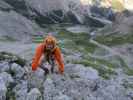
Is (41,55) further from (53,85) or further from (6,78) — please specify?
(6,78)

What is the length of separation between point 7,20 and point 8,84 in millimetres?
108227

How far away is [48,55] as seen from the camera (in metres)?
30.0

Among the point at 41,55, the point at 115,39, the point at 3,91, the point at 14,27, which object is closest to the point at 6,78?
the point at 3,91

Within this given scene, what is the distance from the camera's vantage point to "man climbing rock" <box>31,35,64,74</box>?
2825 centimetres

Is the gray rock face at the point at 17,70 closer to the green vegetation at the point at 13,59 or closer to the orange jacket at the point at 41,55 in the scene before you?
the green vegetation at the point at 13,59

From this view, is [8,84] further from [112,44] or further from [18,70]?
[112,44]

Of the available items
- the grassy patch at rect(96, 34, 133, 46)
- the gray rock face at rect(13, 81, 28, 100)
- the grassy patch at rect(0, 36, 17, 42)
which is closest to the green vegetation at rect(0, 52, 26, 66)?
the gray rock face at rect(13, 81, 28, 100)

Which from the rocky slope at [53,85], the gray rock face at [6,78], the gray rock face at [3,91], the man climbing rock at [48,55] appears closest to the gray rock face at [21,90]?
the rocky slope at [53,85]

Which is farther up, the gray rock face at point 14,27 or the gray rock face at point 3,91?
the gray rock face at point 3,91

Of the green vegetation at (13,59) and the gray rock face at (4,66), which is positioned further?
the green vegetation at (13,59)

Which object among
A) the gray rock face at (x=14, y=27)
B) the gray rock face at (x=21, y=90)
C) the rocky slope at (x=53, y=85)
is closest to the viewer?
the gray rock face at (x=21, y=90)

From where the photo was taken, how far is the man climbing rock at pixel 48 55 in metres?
28.2

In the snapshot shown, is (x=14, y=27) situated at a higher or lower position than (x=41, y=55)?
lower

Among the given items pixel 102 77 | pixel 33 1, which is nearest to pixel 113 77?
pixel 102 77
